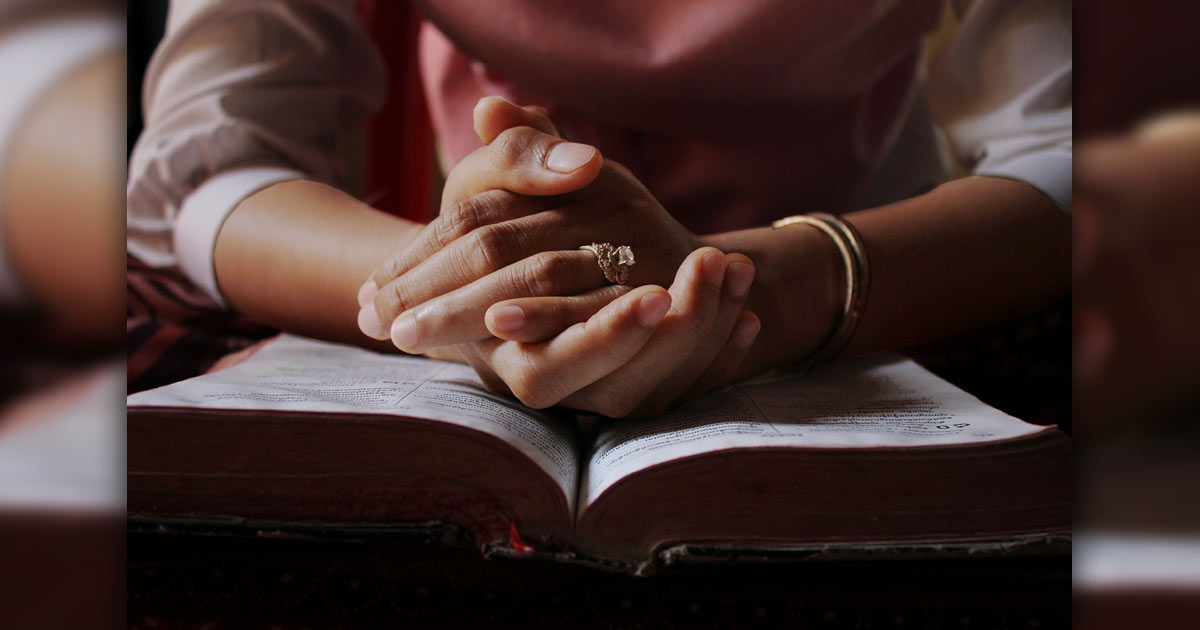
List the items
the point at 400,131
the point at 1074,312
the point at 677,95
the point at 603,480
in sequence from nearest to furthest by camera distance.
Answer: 1. the point at 1074,312
2. the point at 603,480
3. the point at 677,95
4. the point at 400,131

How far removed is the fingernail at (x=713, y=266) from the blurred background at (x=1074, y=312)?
0.57ft

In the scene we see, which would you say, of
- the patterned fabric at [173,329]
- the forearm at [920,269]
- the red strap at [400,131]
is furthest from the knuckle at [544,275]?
the red strap at [400,131]

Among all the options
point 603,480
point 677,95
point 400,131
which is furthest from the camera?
point 400,131

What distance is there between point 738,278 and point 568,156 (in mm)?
90

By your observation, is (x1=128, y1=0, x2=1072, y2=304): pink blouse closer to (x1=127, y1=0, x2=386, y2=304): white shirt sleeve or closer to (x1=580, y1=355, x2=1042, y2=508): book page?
(x1=127, y1=0, x2=386, y2=304): white shirt sleeve

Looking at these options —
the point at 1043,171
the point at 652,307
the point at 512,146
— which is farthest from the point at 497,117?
the point at 1043,171

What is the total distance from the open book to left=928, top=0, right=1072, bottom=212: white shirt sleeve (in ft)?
0.91

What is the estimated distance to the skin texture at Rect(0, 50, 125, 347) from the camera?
4.9 inches

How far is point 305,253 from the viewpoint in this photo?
45cm

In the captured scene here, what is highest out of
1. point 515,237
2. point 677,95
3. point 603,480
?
point 677,95

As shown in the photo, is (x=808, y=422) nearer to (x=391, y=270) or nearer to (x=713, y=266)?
(x=713, y=266)

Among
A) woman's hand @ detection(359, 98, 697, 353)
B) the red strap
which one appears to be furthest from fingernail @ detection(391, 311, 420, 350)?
the red strap

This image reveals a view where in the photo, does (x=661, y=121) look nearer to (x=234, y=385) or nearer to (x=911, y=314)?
(x=911, y=314)

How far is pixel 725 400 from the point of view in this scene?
36 cm
